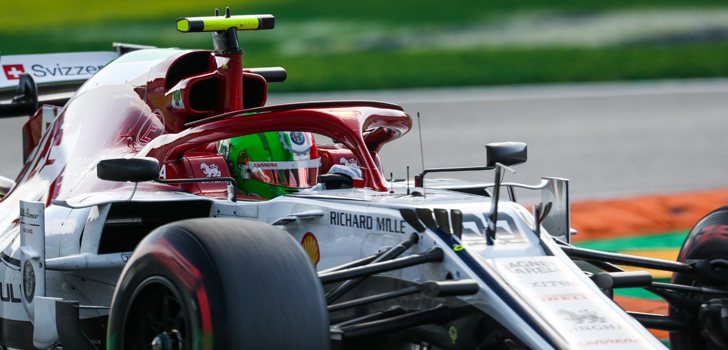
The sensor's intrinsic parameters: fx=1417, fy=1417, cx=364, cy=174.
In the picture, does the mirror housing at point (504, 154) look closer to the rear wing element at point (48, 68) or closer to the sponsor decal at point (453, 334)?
the sponsor decal at point (453, 334)

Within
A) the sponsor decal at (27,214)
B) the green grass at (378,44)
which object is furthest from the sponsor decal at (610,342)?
the green grass at (378,44)

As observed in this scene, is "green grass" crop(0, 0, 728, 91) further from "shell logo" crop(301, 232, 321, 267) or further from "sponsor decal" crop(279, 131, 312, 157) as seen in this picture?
"shell logo" crop(301, 232, 321, 267)

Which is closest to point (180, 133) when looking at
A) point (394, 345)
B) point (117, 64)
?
point (117, 64)

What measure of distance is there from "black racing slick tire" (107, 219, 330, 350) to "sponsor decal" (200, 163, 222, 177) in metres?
1.67

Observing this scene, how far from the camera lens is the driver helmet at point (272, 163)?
7742 millimetres

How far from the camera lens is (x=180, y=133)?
7.73 meters

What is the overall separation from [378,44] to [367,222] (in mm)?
22505

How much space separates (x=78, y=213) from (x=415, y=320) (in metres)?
2.26

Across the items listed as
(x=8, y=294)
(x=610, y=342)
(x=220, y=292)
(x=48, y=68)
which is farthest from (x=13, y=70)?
(x=610, y=342)

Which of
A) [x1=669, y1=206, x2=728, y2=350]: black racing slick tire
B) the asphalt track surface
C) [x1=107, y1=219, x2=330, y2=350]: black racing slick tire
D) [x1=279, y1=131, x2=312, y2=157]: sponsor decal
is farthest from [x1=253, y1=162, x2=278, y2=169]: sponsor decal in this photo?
the asphalt track surface

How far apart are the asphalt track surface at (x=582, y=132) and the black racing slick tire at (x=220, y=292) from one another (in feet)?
30.6

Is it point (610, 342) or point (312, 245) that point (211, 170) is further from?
point (610, 342)

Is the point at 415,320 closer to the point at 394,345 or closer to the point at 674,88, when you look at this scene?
the point at 394,345

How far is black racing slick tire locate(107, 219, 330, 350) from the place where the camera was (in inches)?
215
